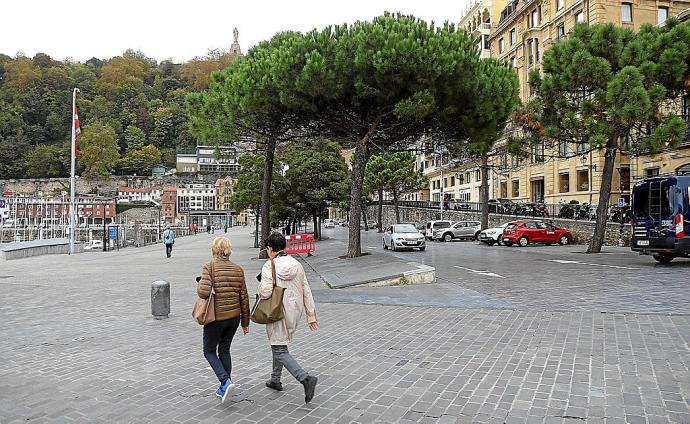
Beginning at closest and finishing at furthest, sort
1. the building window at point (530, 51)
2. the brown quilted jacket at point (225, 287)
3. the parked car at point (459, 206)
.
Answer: the brown quilted jacket at point (225, 287), the building window at point (530, 51), the parked car at point (459, 206)

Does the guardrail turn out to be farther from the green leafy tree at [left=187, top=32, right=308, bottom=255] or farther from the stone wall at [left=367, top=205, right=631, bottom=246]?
the green leafy tree at [left=187, top=32, right=308, bottom=255]

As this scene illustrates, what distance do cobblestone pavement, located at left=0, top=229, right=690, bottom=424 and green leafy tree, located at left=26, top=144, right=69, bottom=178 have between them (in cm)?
15663

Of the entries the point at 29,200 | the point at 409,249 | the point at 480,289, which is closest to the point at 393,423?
the point at 480,289

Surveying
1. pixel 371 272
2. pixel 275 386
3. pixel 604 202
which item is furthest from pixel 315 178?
pixel 275 386

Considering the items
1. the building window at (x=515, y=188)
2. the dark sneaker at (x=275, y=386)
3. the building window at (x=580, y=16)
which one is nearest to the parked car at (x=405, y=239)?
the building window at (x=580, y=16)

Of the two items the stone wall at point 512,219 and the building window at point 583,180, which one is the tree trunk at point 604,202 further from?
the building window at point 583,180

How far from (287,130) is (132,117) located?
160 meters

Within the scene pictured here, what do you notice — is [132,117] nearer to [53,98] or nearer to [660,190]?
[53,98]

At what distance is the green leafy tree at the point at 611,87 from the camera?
19812 millimetres

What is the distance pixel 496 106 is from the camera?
762 inches

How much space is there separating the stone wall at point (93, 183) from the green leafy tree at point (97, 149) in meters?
3.33

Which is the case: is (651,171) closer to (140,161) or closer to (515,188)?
(515,188)

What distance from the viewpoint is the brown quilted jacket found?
15.9ft

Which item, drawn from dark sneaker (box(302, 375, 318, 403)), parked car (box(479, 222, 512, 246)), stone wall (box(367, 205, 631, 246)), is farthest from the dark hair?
parked car (box(479, 222, 512, 246))
